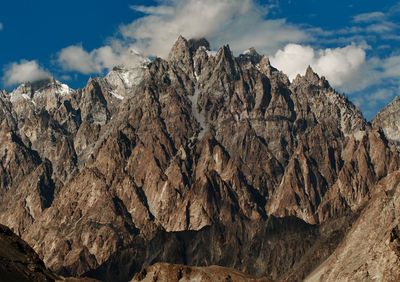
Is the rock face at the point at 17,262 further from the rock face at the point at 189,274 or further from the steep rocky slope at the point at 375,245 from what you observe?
the steep rocky slope at the point at 375,245

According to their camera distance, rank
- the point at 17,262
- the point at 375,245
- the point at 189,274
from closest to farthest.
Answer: the point at 17,262 → the point at 375,245 → the point at 189,274

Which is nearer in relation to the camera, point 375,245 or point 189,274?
point 375,245

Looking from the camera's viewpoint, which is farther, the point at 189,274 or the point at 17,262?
the point at 189,274

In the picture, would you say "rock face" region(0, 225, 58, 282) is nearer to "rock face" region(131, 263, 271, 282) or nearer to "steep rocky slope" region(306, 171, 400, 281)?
"rock face" region(131, 263, 271, 282)

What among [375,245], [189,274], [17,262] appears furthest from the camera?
[189,274]

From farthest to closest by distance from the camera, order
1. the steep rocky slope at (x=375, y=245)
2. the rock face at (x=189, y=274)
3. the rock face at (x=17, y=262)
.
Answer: the rock face at (x=189, y=274) → the steep rocky slope at (x=375, y=245) → the rock face at (x=17, y=262)

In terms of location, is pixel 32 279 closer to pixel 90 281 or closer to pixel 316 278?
pixel 90 281

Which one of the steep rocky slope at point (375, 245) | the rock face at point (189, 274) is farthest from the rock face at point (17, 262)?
the steep rocky slope at point (375, 245)

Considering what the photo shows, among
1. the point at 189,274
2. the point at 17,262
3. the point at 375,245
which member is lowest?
the point at 17,262

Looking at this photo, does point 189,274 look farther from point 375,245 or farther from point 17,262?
point 17,262

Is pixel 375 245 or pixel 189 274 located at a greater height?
Answer: pixel 375 245

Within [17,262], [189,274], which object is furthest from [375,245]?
[17,262]

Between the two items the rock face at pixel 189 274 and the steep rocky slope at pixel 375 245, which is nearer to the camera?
the steep rocky slope at pixel 375 245

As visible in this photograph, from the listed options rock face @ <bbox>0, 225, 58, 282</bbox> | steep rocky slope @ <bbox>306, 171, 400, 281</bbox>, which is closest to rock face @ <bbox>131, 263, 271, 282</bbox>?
steep rocky slope @ <bbox>306, 171, 400, 281</bbox>
